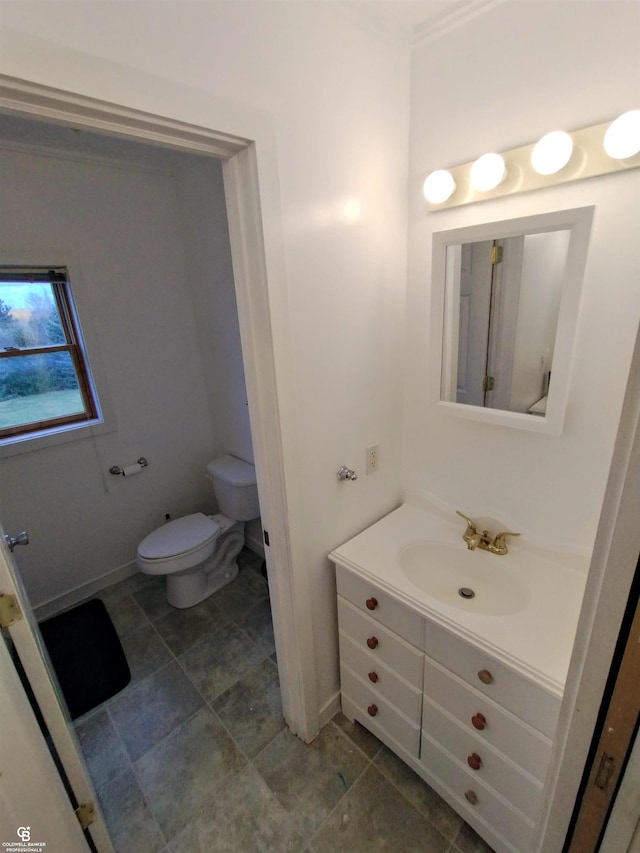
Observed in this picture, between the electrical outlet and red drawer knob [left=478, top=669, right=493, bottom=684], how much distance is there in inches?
28.8

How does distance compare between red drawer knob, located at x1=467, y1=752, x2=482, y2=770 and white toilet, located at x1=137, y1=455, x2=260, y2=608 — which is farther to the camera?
white toilet, located at x1=137, y1=455, x2=260, y2=608

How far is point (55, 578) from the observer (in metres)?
2.18

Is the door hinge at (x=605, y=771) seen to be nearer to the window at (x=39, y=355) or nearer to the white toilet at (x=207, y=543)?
the white toilet at (x=207, y=543)

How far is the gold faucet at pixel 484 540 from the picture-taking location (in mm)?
1370

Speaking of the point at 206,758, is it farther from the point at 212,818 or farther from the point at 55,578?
the point at 55,578

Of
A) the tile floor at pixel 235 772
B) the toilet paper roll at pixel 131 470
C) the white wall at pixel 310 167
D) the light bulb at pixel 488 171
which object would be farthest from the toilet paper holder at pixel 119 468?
the light bulb at pixel 488 171

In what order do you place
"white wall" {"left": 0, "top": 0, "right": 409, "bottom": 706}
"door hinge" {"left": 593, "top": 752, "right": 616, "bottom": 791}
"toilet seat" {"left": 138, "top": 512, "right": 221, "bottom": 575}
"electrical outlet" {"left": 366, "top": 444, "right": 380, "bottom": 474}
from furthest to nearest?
1. "toilet seat" {"left": 138, "top": 512, "right": 221, "bottom": 575}
2. "electrical outlet" {"left": 366, "top": 444, "right": 380, "bottom": 474}
3. "white wall" {"left": 0, "top": 0, "right": 409, "bottom": 706}
4. "door hinge" {"left": 593, "top": 752, "right": 616, "bottom": 791}

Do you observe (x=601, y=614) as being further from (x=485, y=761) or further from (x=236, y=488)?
(x=236, y=488)

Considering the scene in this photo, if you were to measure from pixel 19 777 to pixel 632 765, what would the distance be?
3.69 ft

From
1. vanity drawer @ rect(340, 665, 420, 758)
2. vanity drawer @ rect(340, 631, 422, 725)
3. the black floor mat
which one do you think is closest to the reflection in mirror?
vanity drawer @ rect(340, 631, 422, 725)

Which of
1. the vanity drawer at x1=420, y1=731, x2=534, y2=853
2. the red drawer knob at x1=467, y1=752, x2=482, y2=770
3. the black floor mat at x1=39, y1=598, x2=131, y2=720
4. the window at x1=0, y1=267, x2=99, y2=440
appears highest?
the window at x1=0, y1=267, x2=99, y2=440

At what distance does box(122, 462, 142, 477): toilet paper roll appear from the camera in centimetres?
231

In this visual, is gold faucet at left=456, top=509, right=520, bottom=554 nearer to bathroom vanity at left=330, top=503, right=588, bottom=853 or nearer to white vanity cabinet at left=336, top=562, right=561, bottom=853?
bathroom vanity at left=330, top=503, right=588, bottom=853

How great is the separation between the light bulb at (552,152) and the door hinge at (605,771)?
51.2 inches
